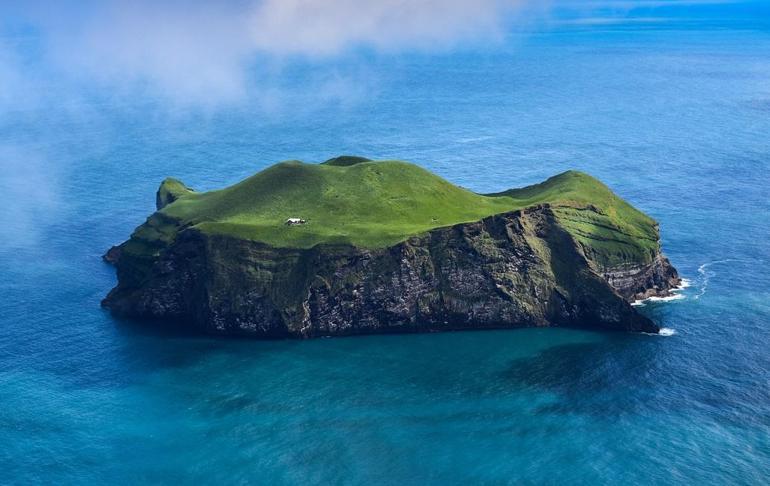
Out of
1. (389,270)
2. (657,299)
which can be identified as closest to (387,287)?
(389,270)

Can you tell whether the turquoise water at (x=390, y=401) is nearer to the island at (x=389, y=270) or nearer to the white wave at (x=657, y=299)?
the white wave at (x=657, y=299)

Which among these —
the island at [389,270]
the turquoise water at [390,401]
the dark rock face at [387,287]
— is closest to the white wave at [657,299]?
the island at [389,270]

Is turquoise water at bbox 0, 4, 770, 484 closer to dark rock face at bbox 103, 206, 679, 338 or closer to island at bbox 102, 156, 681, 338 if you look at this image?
dark rock face at bbox 103, 206, 679, 338

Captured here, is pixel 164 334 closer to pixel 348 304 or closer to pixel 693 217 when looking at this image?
pixel 348 304

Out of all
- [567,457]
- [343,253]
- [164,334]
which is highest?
[343,253]

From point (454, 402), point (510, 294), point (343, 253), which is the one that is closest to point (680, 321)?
point (510, 294)

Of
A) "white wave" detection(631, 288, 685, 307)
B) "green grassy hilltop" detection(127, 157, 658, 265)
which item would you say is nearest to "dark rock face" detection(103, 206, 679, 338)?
"green grassy hilltop" detection(127, 157, 658, 265)

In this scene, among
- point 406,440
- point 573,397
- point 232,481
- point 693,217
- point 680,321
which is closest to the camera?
point 232,481
